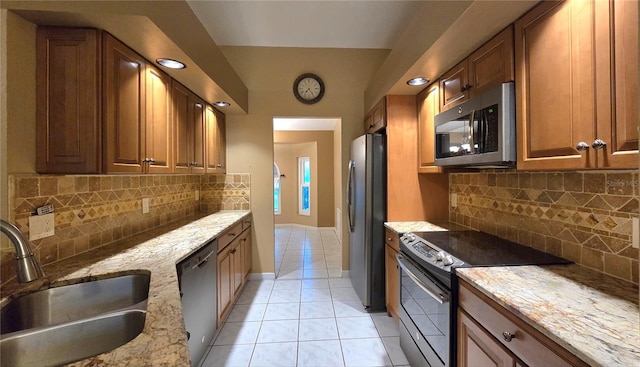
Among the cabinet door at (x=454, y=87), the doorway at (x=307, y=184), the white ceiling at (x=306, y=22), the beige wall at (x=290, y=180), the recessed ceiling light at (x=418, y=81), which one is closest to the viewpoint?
the cabinet door at (x=454, y=87)

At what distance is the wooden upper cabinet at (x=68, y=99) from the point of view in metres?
1.26

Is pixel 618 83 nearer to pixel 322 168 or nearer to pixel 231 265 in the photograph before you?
pixel 231 265

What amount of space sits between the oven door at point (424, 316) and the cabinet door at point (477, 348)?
71 millimetres

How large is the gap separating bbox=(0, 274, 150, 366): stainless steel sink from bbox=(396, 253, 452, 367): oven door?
1.41 metres

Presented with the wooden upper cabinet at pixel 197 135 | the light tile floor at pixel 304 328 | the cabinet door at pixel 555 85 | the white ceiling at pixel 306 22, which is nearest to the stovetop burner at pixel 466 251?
the cabinet door at pixel 555 85

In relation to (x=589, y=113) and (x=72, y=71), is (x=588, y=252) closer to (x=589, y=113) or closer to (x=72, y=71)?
(x=589, y=113)

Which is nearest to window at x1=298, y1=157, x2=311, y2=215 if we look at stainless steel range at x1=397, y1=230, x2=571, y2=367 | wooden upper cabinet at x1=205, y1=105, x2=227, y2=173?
wooden upper cabinet at x1=205, y1=105, x2=227, y2=173

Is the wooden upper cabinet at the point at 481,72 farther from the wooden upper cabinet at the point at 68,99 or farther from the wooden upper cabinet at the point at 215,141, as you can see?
the wooden upper cabinet at the point at 215,141

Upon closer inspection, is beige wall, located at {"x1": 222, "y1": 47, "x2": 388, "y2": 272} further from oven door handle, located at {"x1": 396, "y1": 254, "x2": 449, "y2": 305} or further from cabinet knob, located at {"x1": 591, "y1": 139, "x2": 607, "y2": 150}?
cabinet knob, located at {"x1": 591, "y1": 139, "x2": 607, "y2": 150}

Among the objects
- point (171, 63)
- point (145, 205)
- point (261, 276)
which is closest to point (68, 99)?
point (171, 63)

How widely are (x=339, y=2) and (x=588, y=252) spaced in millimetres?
2523

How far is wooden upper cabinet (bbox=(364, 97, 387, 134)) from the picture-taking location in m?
2.48

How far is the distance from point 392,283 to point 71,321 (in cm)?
Answer: 211

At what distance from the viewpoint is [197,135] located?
97.7 inches
